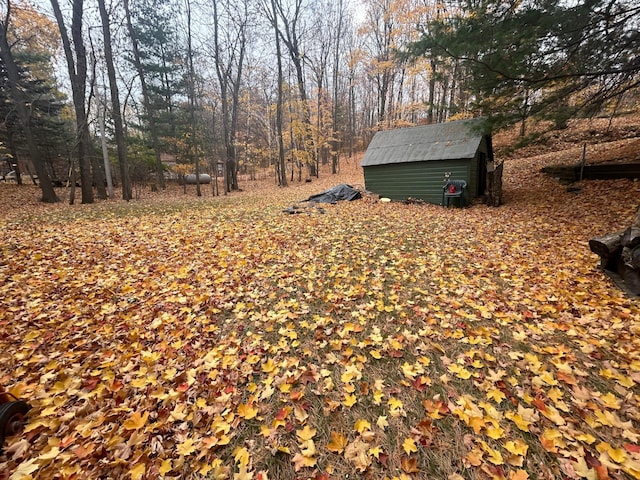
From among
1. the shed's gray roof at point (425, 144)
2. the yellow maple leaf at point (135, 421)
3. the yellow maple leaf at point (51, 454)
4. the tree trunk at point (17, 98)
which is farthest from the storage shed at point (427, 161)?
the tree trunk at point (17, 98)

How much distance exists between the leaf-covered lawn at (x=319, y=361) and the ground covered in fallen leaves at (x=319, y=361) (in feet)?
0.05

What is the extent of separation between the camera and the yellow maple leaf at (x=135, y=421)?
6.64 ft

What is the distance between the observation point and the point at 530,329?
9.75ft

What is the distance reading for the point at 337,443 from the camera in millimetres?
1902

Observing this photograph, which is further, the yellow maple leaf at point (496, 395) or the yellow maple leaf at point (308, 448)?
the yellow maple leaf at point (496, 395)

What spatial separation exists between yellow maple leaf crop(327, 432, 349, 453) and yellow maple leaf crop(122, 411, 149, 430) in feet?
4.73

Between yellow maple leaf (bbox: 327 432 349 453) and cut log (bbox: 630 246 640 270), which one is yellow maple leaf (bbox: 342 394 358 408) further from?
cut log (bbox: 630 246 640 270)

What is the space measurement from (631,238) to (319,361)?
4361 millimetres

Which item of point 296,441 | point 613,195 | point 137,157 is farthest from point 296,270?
point 137,157

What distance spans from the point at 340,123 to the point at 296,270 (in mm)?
27112

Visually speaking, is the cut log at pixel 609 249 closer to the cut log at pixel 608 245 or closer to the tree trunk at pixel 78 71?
the cut log at pixel 608 245

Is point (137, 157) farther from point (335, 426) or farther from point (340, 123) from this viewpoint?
point (335, 426)

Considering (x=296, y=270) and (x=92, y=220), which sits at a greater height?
(x=92, y=220)

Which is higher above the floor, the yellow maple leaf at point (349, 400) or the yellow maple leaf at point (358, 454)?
the yellow maple leaf at point (349, 400)
